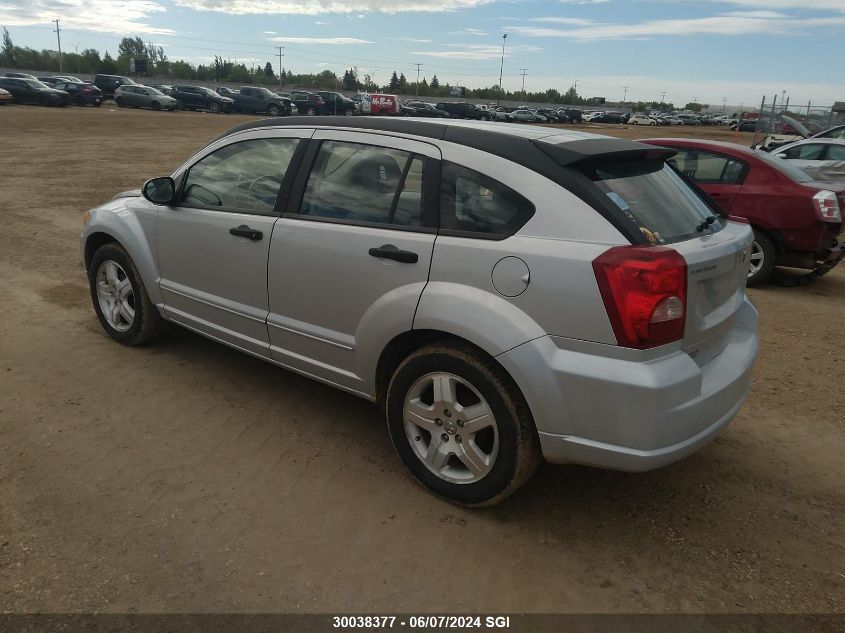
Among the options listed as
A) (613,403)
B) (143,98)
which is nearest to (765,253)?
(613,403)

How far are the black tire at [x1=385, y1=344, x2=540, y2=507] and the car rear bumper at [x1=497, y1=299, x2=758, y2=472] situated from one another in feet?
0.28

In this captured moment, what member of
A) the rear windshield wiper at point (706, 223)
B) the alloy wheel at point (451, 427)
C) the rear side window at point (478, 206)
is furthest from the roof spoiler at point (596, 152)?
the alloy wheel at point (451, 427)

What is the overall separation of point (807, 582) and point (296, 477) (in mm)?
2335

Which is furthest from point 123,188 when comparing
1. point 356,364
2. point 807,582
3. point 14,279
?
point 807,582

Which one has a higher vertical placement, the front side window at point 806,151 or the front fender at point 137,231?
the front side window at point 806,151

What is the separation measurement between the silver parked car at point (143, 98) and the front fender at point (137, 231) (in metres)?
43.0

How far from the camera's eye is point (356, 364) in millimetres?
3352

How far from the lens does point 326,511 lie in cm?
305

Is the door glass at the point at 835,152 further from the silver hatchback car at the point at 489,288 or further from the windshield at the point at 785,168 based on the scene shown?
the silver hatchback car at the point at 489,288

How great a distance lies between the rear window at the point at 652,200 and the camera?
2.73 metres

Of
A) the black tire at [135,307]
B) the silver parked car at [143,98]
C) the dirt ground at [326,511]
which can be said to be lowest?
the dirt ground at [326,511]

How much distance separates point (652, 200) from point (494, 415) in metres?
1.20

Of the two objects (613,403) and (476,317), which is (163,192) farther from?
(613,403)

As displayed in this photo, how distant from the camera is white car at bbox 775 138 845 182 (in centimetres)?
1193
